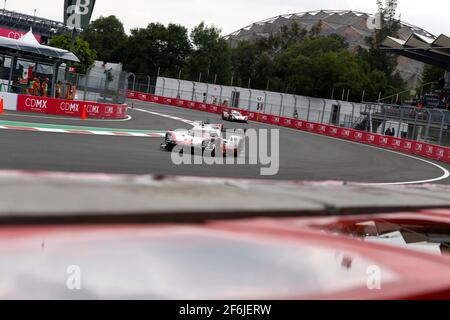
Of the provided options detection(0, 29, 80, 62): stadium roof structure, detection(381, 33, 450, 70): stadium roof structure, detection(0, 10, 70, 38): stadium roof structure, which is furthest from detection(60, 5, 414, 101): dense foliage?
detection(0, 29, 80, 62): stadium roof structure

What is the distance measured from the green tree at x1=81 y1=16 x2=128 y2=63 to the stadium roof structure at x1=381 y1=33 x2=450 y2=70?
5402 centimetres

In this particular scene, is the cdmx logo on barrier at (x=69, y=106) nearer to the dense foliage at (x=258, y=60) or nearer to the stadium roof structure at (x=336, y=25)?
the dense foliage at (x=258, y=60)

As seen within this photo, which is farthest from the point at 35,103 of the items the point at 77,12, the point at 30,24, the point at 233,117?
the point at 30,24

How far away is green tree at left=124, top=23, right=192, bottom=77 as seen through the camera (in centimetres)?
8944

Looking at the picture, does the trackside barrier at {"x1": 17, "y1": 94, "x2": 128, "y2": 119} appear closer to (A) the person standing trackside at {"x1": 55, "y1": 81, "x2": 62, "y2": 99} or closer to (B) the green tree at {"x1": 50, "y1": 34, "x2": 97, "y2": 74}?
(A) the person standing trackside at {"x1": 55, "y1": 81, "x2": 62, "y2": 99}

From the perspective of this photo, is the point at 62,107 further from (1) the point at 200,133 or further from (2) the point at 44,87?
(1) the point at 200,133

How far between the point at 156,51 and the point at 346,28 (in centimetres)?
5533

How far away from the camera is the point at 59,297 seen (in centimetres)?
162

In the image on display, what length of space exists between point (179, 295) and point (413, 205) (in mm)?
2089

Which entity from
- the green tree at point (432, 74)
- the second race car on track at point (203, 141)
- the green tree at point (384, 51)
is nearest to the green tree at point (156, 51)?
the green tree at point (384, 51)

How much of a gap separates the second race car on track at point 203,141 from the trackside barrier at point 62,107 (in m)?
11.1

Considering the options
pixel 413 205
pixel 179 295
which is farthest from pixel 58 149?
pixel 179 295

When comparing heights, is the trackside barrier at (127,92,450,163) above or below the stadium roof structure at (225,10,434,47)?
below
